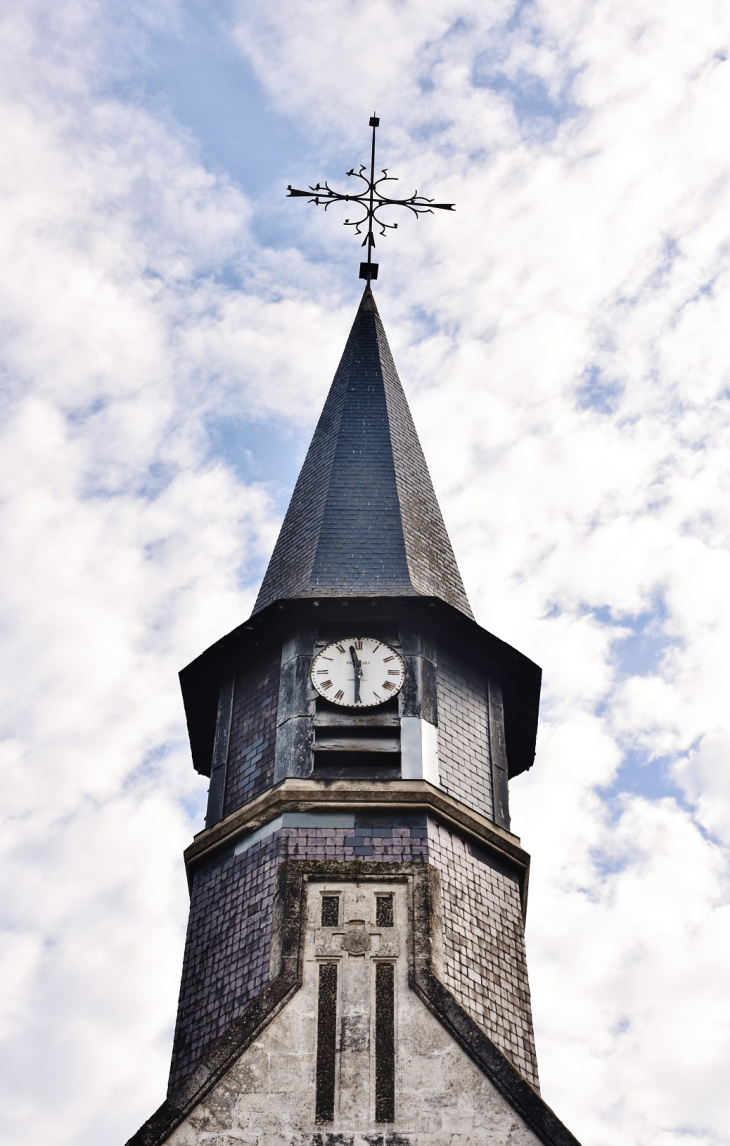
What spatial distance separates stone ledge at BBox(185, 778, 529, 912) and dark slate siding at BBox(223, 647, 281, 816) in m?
0.39

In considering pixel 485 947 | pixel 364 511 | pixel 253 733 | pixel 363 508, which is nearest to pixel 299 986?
pixel 485 947

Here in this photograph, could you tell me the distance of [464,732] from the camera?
22.3 metres

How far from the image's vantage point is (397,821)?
67.5 ft

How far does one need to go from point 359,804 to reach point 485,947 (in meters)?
2.32

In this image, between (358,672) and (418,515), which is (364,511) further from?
(358,672)

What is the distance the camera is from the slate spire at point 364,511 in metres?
23.8

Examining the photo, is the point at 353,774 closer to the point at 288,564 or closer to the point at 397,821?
the point at 397,821

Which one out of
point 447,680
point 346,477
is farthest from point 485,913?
point 346,477

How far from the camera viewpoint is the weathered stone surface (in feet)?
56.7

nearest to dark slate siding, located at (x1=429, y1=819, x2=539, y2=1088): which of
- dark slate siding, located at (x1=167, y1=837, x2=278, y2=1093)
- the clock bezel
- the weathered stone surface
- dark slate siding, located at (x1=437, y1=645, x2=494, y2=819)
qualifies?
dark slate siding, located at (x1=437, y1=645, x2=494, y2=819)

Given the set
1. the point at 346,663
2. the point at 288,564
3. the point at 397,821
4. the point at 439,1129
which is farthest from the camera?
the point at 288,564

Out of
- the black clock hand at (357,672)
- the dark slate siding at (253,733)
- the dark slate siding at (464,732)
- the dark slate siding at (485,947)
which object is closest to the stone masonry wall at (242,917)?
the dark slate siding at (485,947)

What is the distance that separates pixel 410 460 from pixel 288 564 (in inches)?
138

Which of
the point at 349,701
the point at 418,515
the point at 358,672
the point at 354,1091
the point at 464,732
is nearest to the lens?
the point at 354,1091
